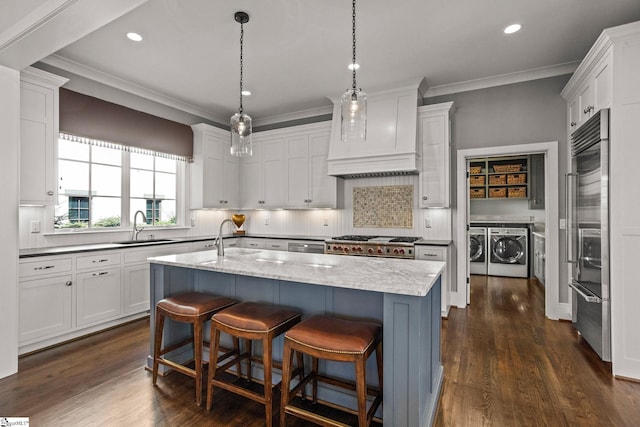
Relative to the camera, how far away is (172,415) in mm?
1979

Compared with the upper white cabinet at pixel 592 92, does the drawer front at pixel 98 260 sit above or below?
below

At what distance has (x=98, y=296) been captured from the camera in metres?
3.34

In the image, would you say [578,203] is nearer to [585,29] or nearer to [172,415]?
[585,29]

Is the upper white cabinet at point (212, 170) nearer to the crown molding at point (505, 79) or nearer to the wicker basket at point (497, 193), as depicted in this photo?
the crown molding at point (505, 79)

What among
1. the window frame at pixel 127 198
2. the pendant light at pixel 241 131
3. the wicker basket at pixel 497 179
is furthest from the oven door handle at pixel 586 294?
the window frame at pixel 127 198

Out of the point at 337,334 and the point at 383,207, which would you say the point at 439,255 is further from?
the point at 337,334

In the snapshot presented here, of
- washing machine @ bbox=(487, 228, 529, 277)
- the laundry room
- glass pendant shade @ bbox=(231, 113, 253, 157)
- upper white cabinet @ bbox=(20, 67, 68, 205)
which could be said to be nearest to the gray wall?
the laundry room

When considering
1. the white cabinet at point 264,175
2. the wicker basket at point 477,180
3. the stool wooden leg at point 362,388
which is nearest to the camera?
the stool wooden leg at point 362,388

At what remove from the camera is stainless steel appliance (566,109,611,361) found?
8.30 feet

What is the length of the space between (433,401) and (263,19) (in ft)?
10.2

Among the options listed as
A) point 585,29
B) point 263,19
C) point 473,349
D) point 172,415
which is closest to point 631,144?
point 585,29

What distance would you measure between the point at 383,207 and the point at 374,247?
0.85m

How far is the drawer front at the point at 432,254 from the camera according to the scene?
373 cm

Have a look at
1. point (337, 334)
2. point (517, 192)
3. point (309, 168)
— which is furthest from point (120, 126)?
point (517, 192)
